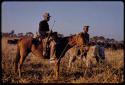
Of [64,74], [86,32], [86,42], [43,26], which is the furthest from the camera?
[86,32]

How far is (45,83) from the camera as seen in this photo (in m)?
9.13

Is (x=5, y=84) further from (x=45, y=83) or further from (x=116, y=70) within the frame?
(x=116, y=70)

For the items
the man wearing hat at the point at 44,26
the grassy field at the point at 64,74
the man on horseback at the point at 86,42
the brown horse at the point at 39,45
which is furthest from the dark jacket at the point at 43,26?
the grassy field at the point at 64,74

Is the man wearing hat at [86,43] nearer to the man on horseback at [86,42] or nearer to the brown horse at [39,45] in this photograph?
the man on horseback at [86,42]

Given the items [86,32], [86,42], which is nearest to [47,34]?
[86,42]

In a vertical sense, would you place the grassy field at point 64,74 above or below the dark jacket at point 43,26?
below

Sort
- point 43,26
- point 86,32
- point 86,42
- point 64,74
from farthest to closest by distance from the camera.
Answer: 1. point 86,32
2. point 86,42
3. point 43,26
4. point 64,74

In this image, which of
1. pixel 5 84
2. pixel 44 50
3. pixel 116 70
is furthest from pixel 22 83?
pixel 116 70

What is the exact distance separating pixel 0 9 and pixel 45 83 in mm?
2679

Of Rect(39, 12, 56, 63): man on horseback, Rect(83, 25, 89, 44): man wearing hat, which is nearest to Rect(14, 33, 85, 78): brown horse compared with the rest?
Rect(39, 12, 56, 63): man on horseback

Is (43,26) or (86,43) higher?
(43,26)

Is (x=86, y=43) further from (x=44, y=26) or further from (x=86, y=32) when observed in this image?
(x=44, y=26)

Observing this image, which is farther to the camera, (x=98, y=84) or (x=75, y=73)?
(x=75, y=73)

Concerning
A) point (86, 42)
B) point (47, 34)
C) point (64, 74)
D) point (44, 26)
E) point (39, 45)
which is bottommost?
point (64, 74)
